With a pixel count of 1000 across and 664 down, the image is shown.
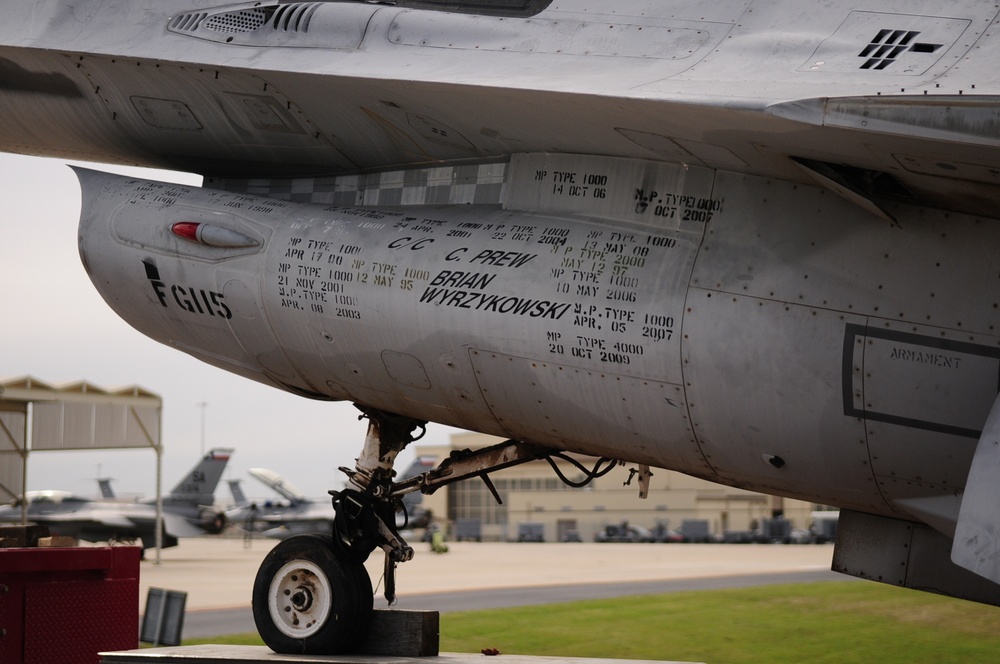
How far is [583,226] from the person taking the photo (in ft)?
22.1

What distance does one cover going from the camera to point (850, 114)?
187 inches

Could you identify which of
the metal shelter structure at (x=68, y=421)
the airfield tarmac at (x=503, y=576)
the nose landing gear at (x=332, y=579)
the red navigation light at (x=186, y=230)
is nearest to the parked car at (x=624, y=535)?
the airfield tarmac at (x=503, y=576)

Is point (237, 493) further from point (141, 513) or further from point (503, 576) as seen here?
point (503, 576)

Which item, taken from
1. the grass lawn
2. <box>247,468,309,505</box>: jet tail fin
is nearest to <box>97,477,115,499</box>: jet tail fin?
<box>247,468,309,505</box>: jet tail fin

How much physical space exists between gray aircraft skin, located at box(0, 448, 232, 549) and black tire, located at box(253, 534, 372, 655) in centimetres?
2498

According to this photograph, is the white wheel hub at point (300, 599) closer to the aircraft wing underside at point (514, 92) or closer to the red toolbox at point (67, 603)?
the red toolbox at point (67, 603)

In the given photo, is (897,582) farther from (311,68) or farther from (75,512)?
(75,512)

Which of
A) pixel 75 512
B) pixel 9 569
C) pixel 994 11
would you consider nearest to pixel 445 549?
pixel 75 512

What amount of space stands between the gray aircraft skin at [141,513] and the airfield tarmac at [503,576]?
1.18 metres

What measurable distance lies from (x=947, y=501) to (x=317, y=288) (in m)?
3.96

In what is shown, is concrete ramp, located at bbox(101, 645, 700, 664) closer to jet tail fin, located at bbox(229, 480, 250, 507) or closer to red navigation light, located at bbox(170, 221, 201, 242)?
red navigation light, located at bbox(170, 221, 201, 242)

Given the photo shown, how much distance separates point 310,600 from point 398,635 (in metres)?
0.63

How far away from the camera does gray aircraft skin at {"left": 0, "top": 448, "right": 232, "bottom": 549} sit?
34875 mm

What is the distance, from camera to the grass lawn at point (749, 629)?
1205cm
